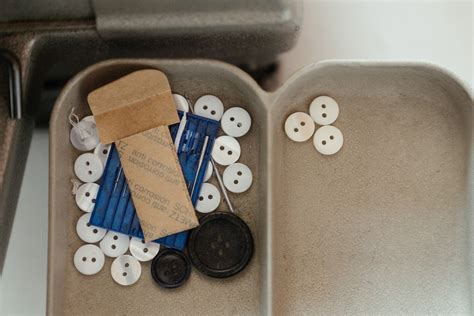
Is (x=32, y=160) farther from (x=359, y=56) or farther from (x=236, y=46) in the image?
(x=359, y=56)

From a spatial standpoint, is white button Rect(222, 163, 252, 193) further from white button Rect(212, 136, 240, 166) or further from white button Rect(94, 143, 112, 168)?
white button Rect(94, 143, 112, 168)

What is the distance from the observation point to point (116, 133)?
1.00 metres

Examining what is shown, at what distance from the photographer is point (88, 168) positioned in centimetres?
102

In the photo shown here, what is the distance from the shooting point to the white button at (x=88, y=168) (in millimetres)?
1021

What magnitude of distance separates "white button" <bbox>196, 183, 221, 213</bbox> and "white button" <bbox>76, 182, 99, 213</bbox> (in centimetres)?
18

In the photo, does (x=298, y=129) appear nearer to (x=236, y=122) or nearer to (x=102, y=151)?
(x=236, y=122)

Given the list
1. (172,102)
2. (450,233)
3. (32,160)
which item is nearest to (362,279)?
(450,233)

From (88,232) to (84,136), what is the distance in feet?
0.54

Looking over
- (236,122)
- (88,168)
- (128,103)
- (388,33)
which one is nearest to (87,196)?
(88,168)

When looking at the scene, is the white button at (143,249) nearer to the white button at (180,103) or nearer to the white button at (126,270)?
the white button at (126,270)

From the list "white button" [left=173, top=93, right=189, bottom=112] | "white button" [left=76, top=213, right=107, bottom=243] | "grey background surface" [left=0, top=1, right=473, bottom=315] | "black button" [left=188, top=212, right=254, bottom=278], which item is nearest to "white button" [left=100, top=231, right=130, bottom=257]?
"white button" [left=76, top=213, right=107, bottom=243]

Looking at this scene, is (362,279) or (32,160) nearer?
(362,279)

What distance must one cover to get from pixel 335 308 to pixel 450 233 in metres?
0.23

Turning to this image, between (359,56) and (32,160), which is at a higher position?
(359,56)
